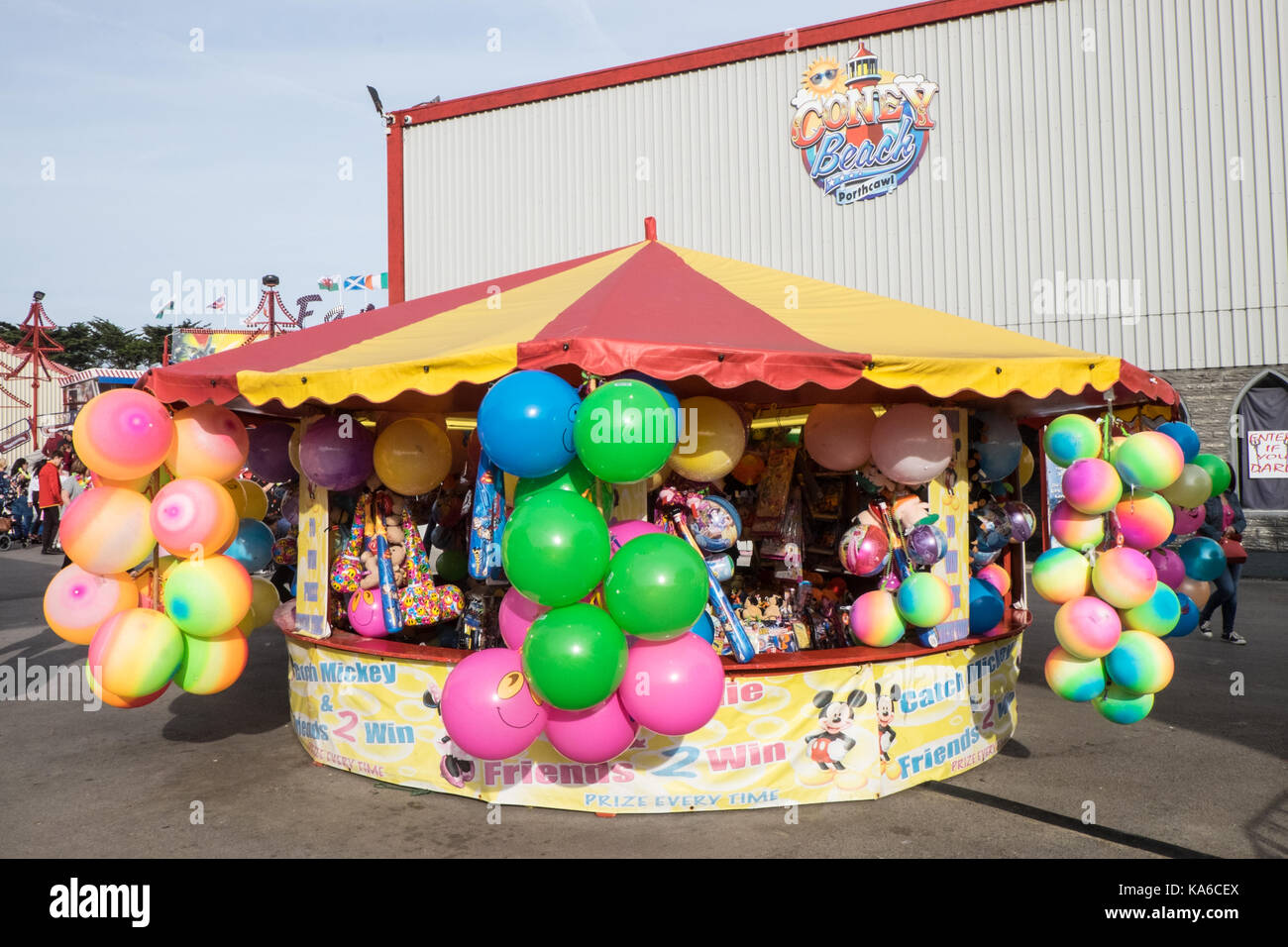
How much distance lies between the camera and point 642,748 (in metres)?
5.02

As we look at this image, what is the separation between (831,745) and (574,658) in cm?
207

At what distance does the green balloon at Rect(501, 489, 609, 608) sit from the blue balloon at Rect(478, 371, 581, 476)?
0.23 meters

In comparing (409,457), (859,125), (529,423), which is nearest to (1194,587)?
(529,423)

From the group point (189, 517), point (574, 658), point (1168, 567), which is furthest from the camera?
point (1168, 567)

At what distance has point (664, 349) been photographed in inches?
173

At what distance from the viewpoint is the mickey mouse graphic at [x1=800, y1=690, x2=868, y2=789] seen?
17.1 ft

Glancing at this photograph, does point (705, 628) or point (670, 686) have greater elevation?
point (705, 628)

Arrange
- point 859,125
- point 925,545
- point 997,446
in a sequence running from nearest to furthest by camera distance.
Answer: point 925,545, point 997,446, point 859,125

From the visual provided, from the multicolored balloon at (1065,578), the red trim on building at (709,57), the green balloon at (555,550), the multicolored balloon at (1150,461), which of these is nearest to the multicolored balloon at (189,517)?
the green balloon at (555,550)

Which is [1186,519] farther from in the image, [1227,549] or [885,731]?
[1227,549]

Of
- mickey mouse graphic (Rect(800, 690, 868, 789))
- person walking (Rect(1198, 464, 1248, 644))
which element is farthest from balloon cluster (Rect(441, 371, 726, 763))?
person walking (Rect(1198, 464, 1248, 644))

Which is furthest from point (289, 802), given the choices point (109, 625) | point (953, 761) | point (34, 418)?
point (34, 418)

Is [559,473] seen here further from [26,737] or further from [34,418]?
[34,418]

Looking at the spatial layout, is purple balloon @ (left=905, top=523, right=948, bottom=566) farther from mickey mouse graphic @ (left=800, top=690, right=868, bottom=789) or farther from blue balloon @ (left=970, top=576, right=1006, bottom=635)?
mickey mouse graphic @ (left=800, top=690, right=868, bottom=789)
